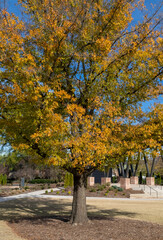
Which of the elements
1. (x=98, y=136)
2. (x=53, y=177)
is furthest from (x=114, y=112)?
(x=53, y=177)

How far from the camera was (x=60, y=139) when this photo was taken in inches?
303

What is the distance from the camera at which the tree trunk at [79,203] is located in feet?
31.6

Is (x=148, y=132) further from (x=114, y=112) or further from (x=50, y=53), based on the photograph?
(x=50, y=53)

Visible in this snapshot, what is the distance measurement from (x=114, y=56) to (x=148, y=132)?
115 inches

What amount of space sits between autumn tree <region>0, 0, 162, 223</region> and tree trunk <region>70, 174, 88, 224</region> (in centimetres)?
4

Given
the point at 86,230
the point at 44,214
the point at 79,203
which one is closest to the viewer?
the point at 86,230

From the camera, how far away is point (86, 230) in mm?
8648

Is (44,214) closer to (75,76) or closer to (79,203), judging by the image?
(79,203)

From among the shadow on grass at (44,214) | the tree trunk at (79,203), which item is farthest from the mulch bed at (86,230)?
the shadow on grass at (44,214)

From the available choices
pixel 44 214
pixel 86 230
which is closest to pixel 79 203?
pixel 86 230

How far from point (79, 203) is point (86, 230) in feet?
4.03

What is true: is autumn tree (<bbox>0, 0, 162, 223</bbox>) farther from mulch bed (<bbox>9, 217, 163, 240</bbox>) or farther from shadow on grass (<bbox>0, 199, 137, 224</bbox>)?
shadow on grass (<bbox>0, 199, 137, 224</bbox>)

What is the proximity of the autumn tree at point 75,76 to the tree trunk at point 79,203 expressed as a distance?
0.04 metres

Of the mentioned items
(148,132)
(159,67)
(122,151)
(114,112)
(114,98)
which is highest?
(159,67)
